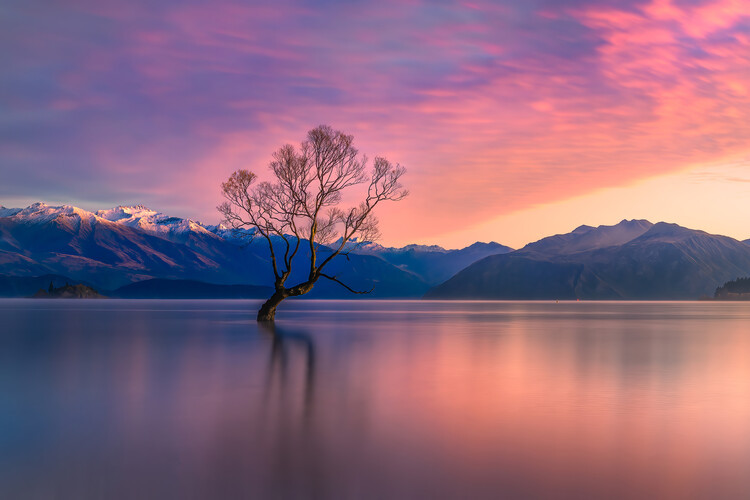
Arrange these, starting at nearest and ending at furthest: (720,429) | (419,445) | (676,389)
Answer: (419,445)
(720,429)
(676,389)

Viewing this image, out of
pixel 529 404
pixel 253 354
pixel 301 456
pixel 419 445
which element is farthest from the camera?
pixel 253 354

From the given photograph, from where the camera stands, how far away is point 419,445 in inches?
453

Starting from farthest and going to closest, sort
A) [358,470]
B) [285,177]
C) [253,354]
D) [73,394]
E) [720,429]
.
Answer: [285,177] < [253,354] < [73,394] < [720,429] < [358,470]

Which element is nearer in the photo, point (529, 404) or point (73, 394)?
point (529, 404)

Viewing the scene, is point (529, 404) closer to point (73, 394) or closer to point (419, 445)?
point (419, 445)

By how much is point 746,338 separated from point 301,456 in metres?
43.0

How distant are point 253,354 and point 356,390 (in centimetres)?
1289

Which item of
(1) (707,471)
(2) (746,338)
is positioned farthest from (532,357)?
(2) (746,338)

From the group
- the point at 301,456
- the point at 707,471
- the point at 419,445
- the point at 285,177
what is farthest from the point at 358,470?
the point at 285,177

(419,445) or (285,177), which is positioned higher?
(285,177)

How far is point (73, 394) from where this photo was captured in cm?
1794

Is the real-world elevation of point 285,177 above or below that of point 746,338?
above

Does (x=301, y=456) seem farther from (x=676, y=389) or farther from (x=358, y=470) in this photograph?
(x=676, y=389)

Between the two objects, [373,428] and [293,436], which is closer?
[293,436]
